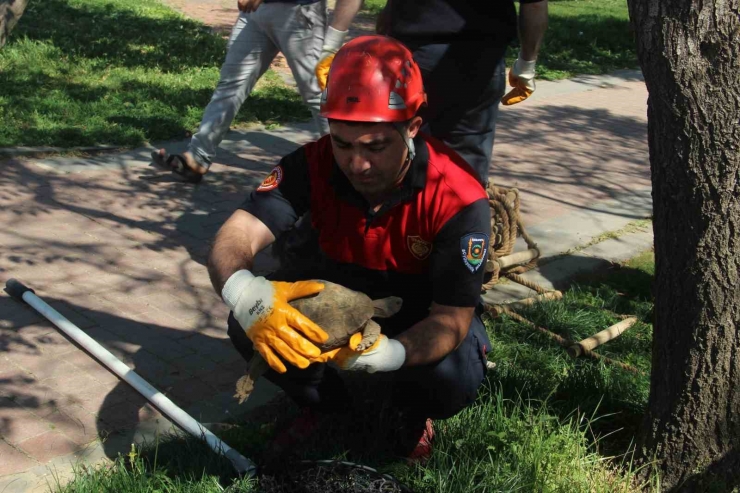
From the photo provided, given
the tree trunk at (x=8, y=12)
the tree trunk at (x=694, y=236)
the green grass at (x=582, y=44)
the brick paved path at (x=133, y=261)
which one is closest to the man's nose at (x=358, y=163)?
the tree trunk at (x=694, y=236)

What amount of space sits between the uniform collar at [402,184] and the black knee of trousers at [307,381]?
0.56 metres

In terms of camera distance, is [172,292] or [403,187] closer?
[403,187]

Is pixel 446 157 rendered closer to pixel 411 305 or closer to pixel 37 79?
pixel 411 305

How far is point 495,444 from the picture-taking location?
3.01 metres

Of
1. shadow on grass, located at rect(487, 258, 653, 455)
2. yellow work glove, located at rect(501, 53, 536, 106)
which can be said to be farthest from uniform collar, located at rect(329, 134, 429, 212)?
yellow work glove, located at rect(501, 53, 536, 106)

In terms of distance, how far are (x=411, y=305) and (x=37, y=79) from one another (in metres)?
6.27

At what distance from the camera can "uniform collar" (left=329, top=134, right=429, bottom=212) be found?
2789 millimetres

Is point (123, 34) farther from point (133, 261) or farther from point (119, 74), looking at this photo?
point (133, 261)

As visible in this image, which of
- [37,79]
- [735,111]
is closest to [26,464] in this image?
[735,111]

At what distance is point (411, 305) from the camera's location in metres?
2.98

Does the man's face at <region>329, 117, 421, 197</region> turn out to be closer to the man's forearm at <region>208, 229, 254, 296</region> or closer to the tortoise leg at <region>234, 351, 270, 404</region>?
the man's forearm at <region>208, 229, 254, 296</region>

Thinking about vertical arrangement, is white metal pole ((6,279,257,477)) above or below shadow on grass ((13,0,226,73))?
below

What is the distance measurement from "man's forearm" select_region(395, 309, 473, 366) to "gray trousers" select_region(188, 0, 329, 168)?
294cm

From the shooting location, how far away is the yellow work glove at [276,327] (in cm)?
230
